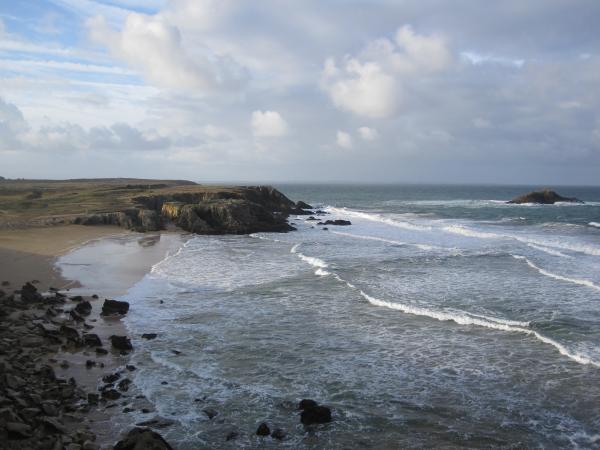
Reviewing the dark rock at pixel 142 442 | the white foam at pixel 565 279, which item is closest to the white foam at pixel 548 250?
the white foam at pixel 565 279

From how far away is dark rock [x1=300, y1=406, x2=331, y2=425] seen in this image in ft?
36.8

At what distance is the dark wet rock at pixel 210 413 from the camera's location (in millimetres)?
11559

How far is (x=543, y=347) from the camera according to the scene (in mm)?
16141

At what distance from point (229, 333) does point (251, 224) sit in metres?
31.7

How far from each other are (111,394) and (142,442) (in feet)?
11.5

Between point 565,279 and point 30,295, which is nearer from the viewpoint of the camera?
point 30,295

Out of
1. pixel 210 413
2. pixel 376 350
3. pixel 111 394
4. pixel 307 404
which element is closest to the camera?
pixel 307 404

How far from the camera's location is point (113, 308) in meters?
19.2

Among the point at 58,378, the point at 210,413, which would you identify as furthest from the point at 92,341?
the point at 210,413

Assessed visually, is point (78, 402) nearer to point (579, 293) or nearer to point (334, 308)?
point (334, 308)

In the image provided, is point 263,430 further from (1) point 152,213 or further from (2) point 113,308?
(1) point 152,213

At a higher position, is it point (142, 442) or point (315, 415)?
point (142, 442)

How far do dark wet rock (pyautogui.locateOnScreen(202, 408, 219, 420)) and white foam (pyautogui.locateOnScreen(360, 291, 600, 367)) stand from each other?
1062 centimetres

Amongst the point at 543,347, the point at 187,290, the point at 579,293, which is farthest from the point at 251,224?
the point at 543,347
